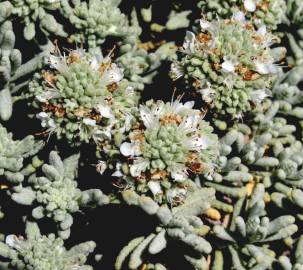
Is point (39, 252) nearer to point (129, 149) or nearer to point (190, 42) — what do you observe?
point (129, 149)

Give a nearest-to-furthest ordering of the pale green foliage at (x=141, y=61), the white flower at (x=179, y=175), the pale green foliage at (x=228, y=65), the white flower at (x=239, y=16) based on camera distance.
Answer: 1. the white flower at (x=179, y=175)
2. the pale green foliage at (x=228, y=65)
3. the white flower at (x=239, y=16)
4. the pale green foliage at (x=141, y=61)

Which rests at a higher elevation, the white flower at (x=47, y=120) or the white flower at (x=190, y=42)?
the white flower at (x=190, y=42)

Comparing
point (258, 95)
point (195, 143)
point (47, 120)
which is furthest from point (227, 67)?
point (47, 120)

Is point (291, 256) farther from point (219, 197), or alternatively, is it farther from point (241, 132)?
point (241, 132)

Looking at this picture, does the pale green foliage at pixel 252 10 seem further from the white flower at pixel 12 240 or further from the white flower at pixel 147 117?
the white flower at pixel 12 240

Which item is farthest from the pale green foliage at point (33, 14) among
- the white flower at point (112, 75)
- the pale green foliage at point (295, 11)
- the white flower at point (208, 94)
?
the pale green foliage at point (295, 11)

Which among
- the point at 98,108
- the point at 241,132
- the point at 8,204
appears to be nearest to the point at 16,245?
the point at 8,204
